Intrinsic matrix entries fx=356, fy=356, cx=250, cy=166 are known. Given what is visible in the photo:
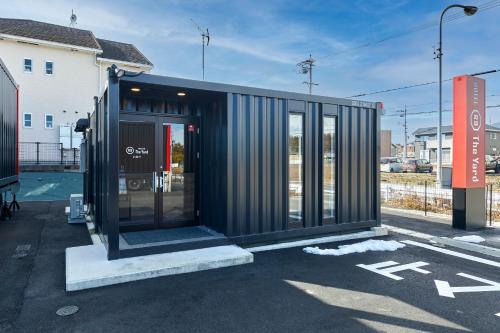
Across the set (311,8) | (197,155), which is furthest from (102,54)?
(197,155)

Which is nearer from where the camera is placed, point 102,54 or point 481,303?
point 481,303

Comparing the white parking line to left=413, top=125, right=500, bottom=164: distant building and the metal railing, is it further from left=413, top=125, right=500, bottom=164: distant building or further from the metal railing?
left=413, top=125, right=500, bottom=164: distant building

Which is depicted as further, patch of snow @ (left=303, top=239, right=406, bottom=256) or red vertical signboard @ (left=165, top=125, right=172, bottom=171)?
red vertical signboard @ (left=165, top=125, right=172, bottom=171)

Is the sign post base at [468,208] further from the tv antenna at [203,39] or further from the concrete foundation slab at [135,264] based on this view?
the tv antenna at [203,39]

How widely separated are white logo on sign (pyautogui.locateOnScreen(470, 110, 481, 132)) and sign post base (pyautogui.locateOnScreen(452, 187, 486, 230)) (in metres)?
1.40

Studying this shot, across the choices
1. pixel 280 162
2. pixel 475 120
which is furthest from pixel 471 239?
pixel 280 162

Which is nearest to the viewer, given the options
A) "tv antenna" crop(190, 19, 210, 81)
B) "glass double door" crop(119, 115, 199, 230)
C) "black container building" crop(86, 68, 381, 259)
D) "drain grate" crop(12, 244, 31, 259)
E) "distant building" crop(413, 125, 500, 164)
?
"drain grate" crop(12, 244, 31, 259)

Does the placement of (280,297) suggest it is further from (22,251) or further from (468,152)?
(468,152)

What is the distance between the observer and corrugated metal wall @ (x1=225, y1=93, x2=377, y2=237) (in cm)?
613

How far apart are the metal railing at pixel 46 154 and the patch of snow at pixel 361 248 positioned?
60.5 ft

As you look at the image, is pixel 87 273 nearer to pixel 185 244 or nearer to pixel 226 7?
pixel 185 244

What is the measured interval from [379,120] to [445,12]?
38.7 ft

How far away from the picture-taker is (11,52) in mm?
20297

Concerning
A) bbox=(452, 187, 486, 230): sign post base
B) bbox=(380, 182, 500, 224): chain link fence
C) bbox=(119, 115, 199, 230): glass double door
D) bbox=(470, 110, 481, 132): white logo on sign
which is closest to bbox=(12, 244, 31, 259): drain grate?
bbox=(119, 115, 199, 230): glass double door
